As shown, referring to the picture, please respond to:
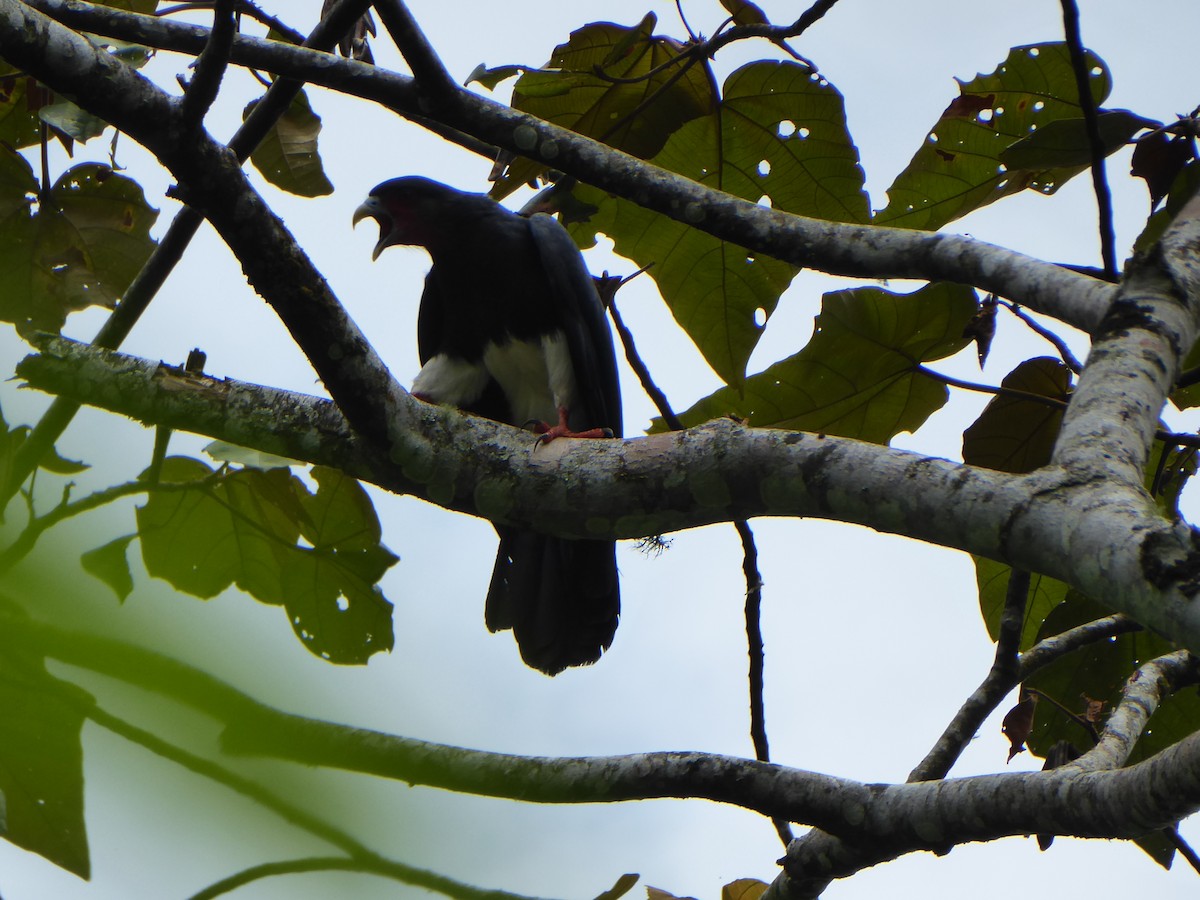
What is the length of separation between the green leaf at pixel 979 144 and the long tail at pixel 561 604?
54.3 inches

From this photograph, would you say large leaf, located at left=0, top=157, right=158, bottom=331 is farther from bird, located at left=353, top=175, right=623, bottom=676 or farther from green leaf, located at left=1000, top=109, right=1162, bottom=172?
green leaf, located at left=1000, top=109, right=1162, bottom=172

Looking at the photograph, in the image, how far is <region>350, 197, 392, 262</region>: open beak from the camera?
4.70 meters

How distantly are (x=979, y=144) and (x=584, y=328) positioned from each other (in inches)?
66.7

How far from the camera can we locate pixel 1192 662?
2.67 m

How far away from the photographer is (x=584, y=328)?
398cm

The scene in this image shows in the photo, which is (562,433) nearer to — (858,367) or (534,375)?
(858,367)

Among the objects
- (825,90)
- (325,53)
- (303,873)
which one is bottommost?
(303,873)

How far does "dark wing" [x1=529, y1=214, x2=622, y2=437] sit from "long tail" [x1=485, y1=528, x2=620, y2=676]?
622 millimetres

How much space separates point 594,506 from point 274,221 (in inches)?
30.5

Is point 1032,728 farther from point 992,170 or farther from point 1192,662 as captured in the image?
point 992,170

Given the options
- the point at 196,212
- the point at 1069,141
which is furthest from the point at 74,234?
the point at 1069,141

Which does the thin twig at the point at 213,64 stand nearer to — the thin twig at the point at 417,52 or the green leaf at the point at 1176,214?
the thin twig at the point at 417,52

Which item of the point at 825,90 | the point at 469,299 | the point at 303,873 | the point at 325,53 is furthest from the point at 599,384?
the point at 303,873

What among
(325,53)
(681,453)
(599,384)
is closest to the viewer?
(681,453)
